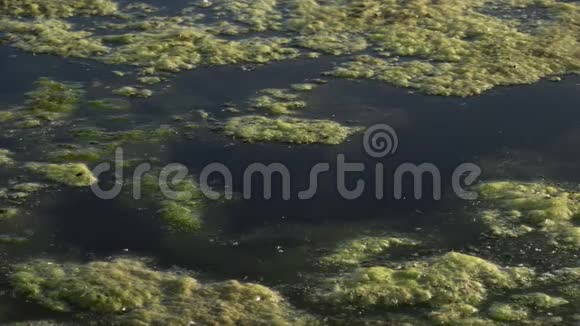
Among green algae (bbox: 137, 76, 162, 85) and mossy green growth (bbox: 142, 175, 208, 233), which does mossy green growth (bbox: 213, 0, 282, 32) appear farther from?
mossy green growth (bbox: 142, 175, 208, 233)

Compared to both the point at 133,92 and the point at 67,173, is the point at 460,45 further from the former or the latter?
the point at 67,173

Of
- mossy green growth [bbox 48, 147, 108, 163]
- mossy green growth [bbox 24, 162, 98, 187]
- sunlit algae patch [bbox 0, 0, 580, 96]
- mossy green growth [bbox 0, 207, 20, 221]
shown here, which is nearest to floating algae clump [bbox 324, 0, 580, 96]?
sunlit algae patch [bbox 0, 0, 580, 96]

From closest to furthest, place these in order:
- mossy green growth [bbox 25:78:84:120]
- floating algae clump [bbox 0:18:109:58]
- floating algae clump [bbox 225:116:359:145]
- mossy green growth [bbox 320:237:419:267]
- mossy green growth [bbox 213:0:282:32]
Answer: mossy green growth [bbox 320:237:419:267] < floating algae clump [bbox 225:116:359:145] < mossy green growth [bbox 25:78:84:120] < floating algae clump [bbox 0:18:109:58] < mossy green growth [bbox 213:0:282:32]

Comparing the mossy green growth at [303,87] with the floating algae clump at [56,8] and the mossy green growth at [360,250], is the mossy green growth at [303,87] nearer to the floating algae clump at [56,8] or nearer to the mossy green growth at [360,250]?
the mossy green growth at [360,250]

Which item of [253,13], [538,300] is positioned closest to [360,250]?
[538,300]

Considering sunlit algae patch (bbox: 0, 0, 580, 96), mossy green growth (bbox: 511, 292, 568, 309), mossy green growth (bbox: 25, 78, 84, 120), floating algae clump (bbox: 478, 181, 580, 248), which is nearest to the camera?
mossy green growth (bbox: 511, 292, 568, 309)

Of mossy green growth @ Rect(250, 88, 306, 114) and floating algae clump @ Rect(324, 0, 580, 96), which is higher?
floating algae clump @ Rect(324, 0, 580, 96)

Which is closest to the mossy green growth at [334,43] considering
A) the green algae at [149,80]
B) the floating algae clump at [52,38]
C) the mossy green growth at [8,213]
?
the green algae at [149,80]
